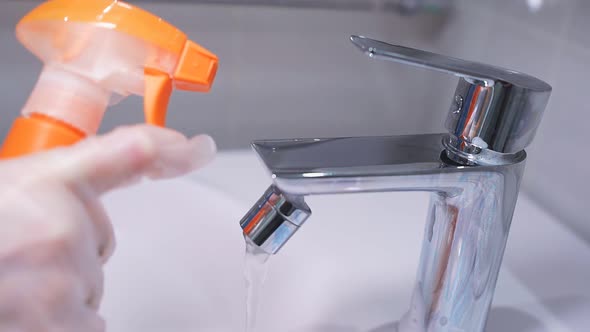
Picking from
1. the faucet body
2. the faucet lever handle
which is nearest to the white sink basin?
the faucet body

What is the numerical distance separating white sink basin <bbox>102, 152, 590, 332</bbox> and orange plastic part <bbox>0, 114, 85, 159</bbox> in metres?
0.21

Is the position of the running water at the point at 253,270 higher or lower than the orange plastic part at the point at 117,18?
lower

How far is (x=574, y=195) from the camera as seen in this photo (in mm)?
500

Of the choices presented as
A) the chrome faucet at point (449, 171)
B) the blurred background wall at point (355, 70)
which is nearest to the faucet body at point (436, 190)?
the chrome faucet at point (449, 171)

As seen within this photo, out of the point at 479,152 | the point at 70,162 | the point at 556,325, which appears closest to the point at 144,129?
the point at 70,162

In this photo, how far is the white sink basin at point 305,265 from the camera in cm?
42

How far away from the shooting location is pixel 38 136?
0.94 feet

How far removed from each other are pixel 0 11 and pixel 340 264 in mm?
402

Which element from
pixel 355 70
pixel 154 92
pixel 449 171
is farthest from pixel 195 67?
pixel 355 70

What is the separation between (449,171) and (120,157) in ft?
0.55

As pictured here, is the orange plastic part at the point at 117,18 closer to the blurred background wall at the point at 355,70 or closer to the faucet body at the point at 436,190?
the faucet body at the point at 436,190

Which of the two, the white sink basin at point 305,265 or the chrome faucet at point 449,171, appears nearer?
the chrome faucet at point 449,171

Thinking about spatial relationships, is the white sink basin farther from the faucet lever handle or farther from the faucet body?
the faucet lever handle

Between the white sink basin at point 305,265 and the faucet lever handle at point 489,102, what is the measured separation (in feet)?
0.53
